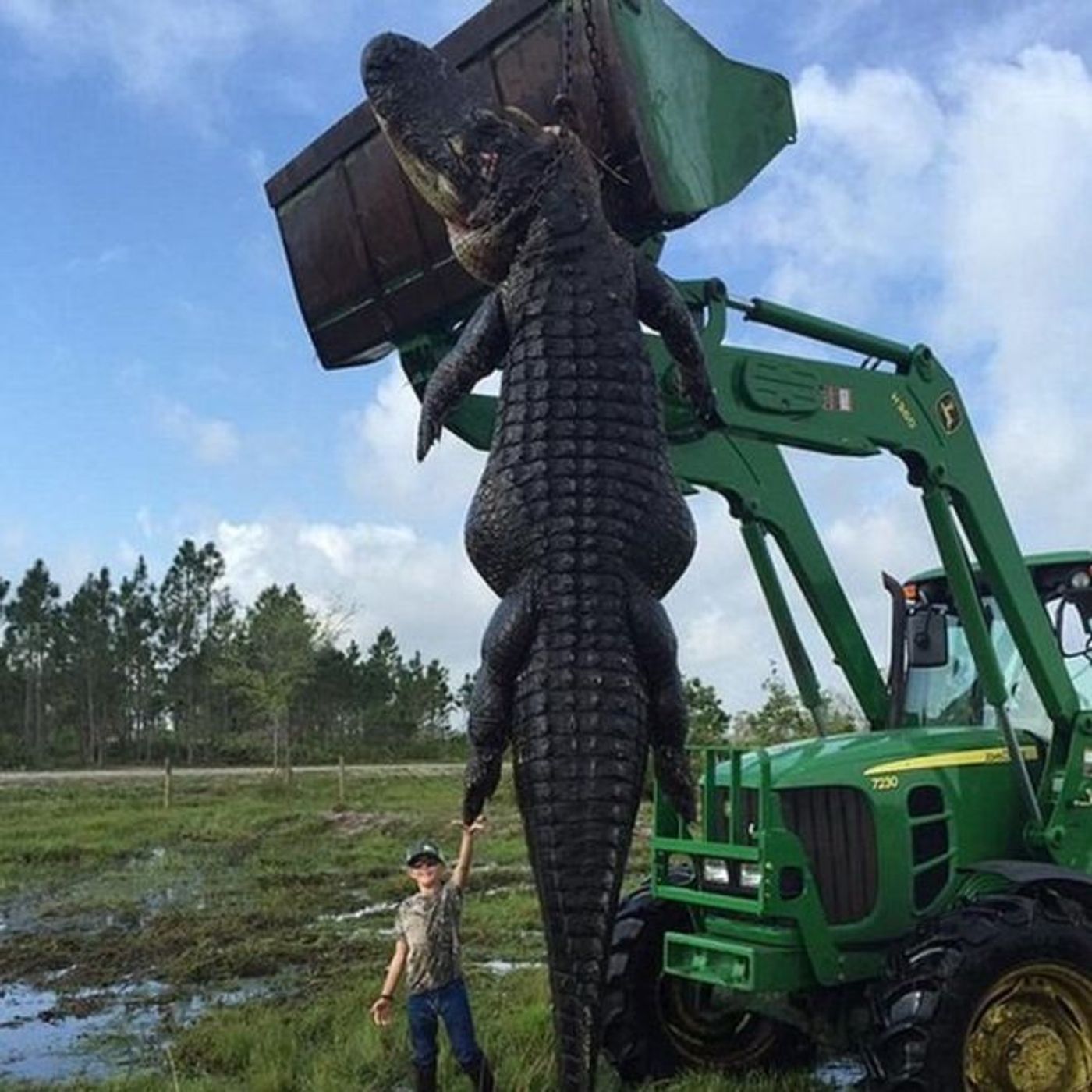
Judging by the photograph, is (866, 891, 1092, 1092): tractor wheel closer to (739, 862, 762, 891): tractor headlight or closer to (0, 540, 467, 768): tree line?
(739, 862, 762, 891): tractor headlight

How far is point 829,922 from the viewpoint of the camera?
550 centimetres

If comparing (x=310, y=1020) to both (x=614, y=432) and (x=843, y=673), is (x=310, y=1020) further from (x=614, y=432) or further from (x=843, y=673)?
(x=614, y=432)

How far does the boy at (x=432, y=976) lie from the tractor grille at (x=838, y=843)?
1.40 metres

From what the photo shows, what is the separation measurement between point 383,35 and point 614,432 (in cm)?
113

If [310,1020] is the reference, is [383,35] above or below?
above

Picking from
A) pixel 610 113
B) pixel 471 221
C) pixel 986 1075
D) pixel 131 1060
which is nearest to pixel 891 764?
pixel 986 1075

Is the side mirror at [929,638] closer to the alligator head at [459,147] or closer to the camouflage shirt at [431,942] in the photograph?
the camouflage shirt at [431,942]

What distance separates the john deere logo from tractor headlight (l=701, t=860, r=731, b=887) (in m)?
2.15

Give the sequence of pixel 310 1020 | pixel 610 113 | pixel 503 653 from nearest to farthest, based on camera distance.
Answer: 1. pixel 503 653
2. pixel 610 113
3. pixel 310 1020

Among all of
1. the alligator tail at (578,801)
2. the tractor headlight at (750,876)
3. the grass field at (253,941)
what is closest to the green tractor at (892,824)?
the tractor headlight at (750,876)

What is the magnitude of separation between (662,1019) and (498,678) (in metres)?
4.07

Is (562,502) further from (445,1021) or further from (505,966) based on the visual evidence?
(505,966)

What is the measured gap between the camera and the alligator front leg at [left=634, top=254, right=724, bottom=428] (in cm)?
316

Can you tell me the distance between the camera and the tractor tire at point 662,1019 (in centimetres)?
604
